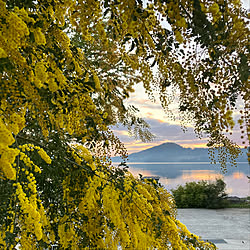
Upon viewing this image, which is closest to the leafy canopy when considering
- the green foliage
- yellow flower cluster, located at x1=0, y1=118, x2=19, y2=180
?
yellow flower cluster, located at x1=0, y1=118, x2=19, y2=180

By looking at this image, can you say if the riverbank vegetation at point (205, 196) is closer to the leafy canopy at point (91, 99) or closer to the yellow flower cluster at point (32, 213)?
the leafy canopy at point (91, 99)

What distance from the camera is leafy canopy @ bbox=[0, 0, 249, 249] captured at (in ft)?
2.48

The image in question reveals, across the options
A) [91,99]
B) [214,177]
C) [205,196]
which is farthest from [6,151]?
[214,177]

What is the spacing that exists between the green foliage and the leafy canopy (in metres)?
7.17

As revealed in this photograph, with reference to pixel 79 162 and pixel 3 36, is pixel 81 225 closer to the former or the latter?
pixel 79 162

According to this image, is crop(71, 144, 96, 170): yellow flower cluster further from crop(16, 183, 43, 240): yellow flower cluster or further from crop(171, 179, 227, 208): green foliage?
crop(171, 179, 227, 208): green foliage

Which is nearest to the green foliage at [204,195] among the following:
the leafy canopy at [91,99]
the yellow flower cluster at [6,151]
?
the leafy canopy at [91,99]

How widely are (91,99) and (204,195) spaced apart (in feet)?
26.7

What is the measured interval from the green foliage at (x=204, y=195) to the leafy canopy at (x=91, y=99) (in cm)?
717

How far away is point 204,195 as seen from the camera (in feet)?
Result: 28.2

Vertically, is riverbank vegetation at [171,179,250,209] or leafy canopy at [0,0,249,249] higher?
leafy canopy at [0,0,249,249]

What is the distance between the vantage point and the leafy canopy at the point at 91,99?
76 centimetres

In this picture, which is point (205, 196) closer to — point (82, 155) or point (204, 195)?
point (204, 195)

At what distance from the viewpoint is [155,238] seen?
1.38 metres
